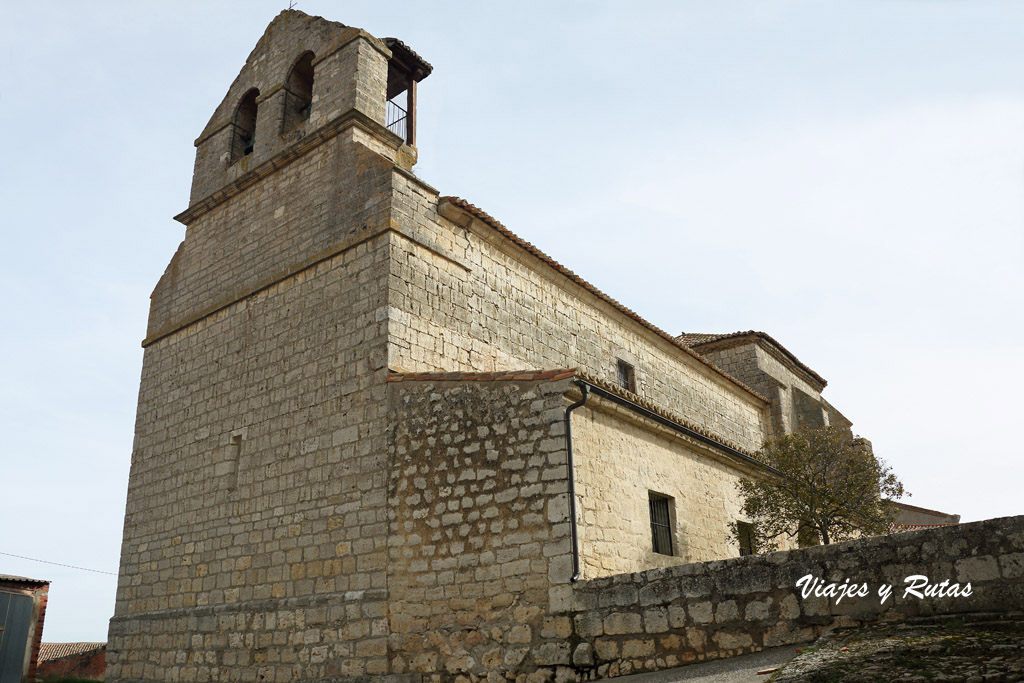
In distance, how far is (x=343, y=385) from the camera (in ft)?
30.8

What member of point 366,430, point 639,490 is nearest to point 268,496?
point 366,430

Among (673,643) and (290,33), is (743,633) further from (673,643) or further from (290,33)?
(290,33)

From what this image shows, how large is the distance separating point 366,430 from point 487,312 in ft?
8.84

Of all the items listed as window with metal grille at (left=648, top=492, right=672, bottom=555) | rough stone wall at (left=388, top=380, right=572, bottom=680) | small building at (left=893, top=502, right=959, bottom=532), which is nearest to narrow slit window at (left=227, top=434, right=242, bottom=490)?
rough stone wall at (left=388, top=380, right=572, bottom=680)

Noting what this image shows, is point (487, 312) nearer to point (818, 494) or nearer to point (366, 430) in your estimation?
point (366, 430)

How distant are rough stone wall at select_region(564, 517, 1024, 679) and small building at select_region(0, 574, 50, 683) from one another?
474 inches

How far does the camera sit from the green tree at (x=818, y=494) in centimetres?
1130

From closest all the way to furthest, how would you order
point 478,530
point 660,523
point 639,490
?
1. point 478,530
2. point 639,490
3. point 660,523

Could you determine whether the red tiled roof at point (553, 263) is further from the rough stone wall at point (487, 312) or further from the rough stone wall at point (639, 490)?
the rough stone wall at point (639, 490)

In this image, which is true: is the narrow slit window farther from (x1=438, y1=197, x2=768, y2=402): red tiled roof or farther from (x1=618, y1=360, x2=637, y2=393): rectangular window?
(x1=618, y1=360, x2=637, y2=393): rectangular window

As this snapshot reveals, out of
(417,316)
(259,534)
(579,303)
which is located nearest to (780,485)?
(579,303)

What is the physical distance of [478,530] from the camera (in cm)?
Answer: 781

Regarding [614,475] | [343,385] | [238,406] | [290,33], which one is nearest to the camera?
[614,475]

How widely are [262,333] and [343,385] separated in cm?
211
